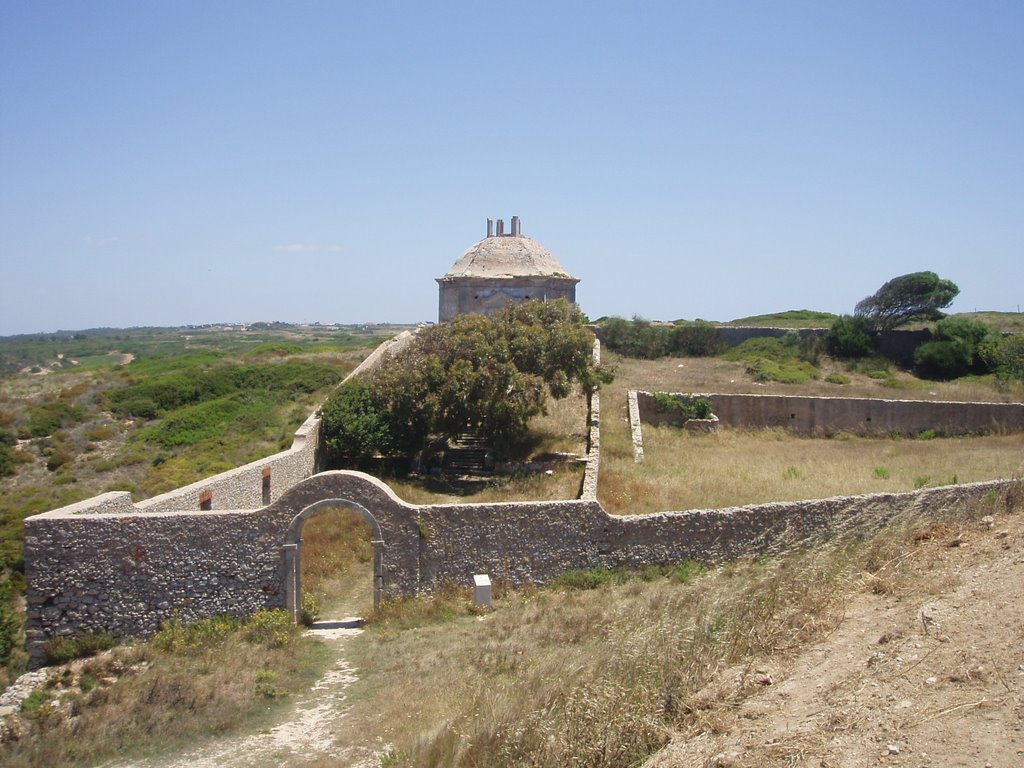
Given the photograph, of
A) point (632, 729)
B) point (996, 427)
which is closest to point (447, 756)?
point (632, 729)

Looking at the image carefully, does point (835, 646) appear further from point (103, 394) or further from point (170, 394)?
point (103, 394)

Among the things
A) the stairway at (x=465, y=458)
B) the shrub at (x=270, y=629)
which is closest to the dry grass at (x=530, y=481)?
Answer: the stairway at (x=465, y=458)

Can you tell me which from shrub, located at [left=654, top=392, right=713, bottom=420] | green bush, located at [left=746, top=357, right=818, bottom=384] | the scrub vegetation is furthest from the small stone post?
green bush, located at [left=746, top=357, right=818, bottom=384]

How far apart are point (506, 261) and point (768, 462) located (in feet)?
54.5

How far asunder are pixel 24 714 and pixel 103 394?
2737 cm

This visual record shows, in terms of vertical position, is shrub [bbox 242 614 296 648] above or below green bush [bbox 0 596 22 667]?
above

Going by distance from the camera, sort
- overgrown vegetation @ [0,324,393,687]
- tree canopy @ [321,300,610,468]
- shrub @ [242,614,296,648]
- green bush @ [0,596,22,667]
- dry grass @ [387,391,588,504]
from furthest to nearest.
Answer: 1. overgrown vegetation @ [0,324,393,687]
2. tree canopy @ [321,300,610,468]
3. dry grass @ [387,391,588,504]
4. green bush @ [0,596,22,667]
5. shrub @ [242,614,296,648]

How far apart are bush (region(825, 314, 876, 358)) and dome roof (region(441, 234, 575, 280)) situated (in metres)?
13.0

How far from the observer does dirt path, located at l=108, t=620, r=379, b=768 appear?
8.70 meters

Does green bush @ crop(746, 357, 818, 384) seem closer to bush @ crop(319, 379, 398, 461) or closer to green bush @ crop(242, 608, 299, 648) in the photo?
bush @ crop(319, 379, 398, 461)

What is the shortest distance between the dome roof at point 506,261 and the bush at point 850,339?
13.0m

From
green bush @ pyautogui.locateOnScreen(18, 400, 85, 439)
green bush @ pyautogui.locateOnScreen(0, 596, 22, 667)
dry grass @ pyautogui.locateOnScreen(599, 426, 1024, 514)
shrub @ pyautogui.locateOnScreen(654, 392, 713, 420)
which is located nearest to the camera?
green bush @ pyautogui.locateOnScreen(0, 596, 22, 667)

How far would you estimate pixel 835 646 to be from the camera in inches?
322

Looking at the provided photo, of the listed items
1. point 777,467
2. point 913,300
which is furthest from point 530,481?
point 913,300
